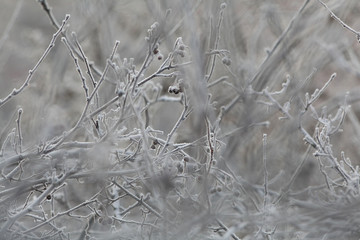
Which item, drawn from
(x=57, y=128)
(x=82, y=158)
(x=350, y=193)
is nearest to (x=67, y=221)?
(x=57, y=128)

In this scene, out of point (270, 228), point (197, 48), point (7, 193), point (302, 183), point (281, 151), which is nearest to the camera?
point (197, 48)

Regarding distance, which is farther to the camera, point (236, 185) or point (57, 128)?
point (57, 128)

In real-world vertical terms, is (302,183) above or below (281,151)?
below

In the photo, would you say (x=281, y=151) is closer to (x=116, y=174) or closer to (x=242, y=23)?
(x=116, y=174)

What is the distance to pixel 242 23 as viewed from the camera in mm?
6219

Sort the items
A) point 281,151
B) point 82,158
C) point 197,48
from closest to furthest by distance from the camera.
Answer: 1. point 197,48
2. point 82,158
3. point 281,151

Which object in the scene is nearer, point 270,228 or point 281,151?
point 270,228

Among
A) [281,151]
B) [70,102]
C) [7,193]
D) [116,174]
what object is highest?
[70,102]

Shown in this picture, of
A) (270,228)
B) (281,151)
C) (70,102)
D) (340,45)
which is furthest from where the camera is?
(70,102)

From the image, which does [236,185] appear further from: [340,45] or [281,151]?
[340,45]

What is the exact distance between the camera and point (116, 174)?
2535 millimetres

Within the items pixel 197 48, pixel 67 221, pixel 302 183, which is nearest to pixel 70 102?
pixel 67 221

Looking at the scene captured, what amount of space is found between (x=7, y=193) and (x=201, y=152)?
2.79 ft

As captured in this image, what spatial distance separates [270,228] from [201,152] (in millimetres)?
537
